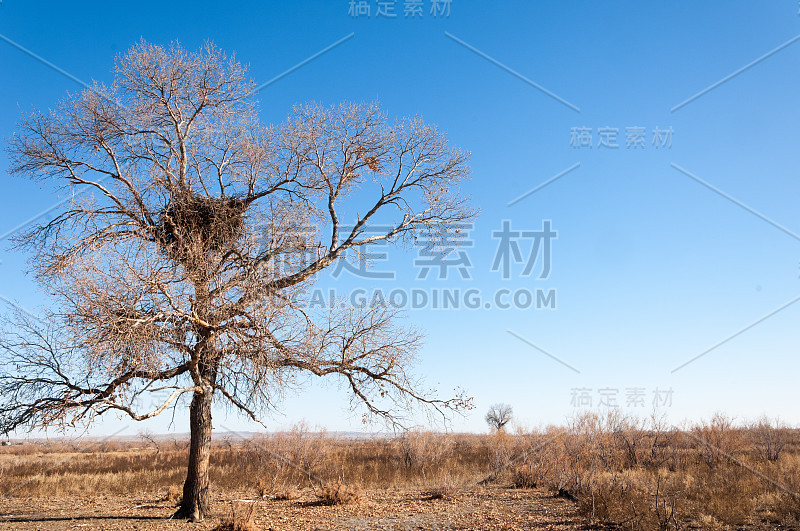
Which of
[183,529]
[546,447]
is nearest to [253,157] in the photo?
[183,529]

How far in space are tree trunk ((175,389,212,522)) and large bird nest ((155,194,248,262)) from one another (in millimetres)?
3387

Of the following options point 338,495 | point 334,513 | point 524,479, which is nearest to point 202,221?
point 334,513

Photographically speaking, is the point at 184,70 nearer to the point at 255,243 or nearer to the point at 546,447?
the point at 255,243

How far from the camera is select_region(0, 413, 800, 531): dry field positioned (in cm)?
1157

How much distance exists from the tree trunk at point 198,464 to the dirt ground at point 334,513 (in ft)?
1.05

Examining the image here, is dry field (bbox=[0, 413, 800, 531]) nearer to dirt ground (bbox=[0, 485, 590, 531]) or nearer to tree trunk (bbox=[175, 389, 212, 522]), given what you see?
dirt ground (bbox=[0, 485, 590, 531])

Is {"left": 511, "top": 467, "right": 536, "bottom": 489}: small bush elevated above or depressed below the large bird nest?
below

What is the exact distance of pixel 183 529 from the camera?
10547 millimetres

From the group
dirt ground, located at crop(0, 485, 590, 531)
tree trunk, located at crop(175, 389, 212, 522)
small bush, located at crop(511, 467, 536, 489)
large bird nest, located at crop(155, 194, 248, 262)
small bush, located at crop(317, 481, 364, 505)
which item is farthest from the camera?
small bush, located at crop(511, 467, 536, 489)

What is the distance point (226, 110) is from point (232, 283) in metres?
5.26

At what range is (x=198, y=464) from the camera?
38.2 ft

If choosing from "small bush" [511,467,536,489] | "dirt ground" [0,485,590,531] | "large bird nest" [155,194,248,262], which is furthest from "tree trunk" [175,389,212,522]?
"small bush" [511,467,536,489]

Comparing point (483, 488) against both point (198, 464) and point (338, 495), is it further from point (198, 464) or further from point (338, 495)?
point (198, 464)

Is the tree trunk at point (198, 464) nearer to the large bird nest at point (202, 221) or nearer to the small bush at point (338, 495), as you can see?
the large bird nest at point (202, 221)
